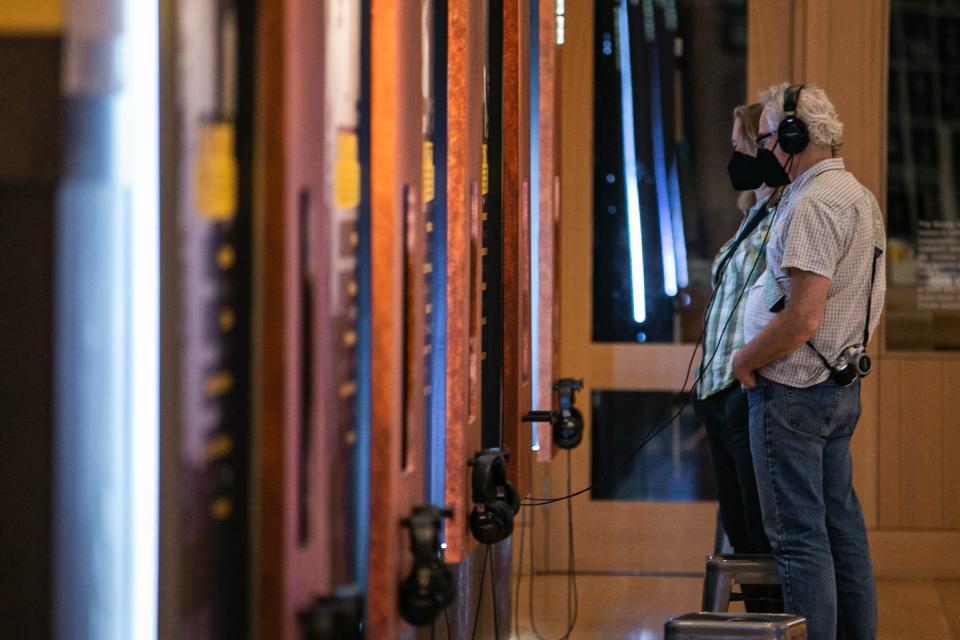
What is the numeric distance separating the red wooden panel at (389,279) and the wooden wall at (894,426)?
3497 millimetres

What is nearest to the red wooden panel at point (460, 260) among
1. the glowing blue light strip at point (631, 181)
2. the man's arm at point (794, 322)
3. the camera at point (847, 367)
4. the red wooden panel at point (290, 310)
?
the red wooden panel at point (290, 310)

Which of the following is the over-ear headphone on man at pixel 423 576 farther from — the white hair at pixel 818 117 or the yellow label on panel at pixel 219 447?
the white hair at pixel 818 117

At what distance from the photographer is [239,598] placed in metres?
1.13

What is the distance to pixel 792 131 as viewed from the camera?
275cm

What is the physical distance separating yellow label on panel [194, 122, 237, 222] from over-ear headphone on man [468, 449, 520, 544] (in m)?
0.89

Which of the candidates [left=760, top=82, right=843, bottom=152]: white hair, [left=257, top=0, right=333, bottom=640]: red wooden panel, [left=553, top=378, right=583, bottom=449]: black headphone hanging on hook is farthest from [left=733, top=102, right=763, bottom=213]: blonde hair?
[left=257, top=0, right=333, bottom=640]: red wooden panel

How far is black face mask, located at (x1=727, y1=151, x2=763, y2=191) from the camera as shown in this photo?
2947 mm

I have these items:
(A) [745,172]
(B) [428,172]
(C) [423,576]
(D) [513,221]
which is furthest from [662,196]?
(C) [423,576]

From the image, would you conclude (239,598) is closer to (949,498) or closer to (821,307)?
(821,307)

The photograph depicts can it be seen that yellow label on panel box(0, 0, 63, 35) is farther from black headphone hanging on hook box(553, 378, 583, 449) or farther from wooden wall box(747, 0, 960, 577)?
wooden wall box(747, 0, 960, 577)

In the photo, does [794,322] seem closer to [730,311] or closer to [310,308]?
[730,311]

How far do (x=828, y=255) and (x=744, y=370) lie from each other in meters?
0.29

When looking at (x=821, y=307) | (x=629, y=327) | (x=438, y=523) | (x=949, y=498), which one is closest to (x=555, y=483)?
(x=629, y=327)

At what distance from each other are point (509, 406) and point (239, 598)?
1.33 m
